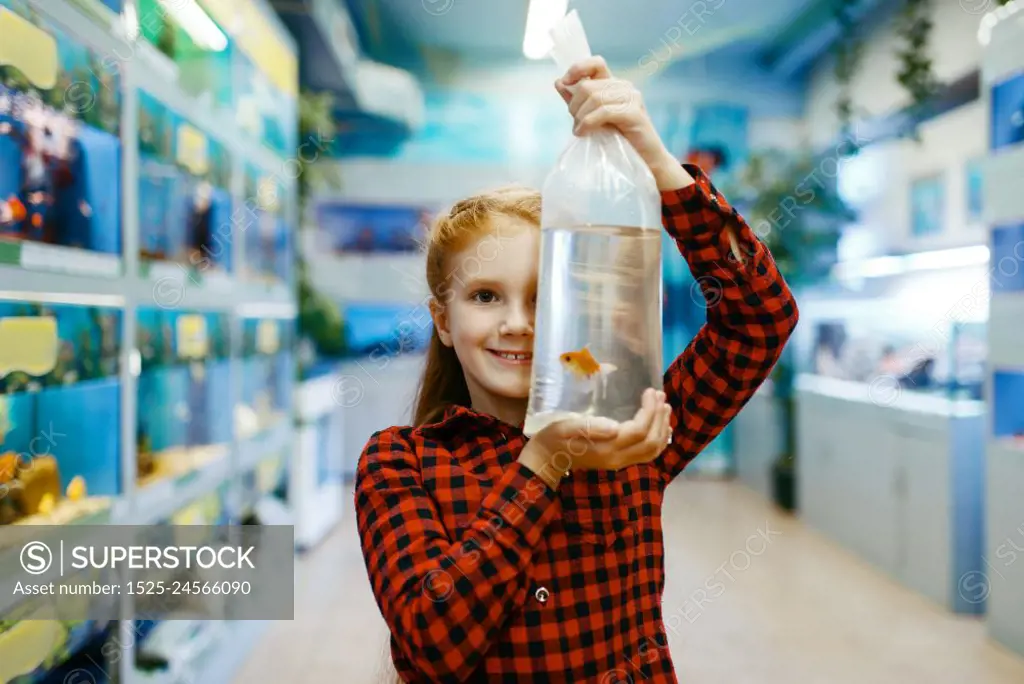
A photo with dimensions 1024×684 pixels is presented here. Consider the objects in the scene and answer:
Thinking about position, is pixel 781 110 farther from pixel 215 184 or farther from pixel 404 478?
pixel 404 478

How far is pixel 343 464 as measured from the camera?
6.02 m

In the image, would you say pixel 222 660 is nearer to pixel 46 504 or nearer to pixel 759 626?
pixel 46 504

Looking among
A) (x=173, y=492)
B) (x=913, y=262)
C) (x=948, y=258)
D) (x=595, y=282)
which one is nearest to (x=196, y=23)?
(x=173, y=492)

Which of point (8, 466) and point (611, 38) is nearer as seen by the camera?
point (8, 466)

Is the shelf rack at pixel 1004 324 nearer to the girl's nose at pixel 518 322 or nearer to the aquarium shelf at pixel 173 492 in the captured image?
the girl's nose at pixel 518 322

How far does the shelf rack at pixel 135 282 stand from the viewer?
5.75ft

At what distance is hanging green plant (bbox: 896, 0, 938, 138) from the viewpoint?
3.83m

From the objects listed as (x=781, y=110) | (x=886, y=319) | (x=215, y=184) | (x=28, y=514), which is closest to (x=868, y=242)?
(x=886, y=319)

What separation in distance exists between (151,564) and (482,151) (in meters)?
4.55

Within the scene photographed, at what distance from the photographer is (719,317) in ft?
3.13

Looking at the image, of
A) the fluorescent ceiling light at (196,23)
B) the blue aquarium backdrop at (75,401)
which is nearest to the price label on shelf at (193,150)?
the fluorescent ceiling light at (196,23)

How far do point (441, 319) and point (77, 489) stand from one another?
54.9 inches

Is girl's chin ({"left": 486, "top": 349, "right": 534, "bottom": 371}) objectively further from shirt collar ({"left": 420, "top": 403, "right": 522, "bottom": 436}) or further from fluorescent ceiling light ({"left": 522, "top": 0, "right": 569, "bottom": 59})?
fluorescent ceiling light ({"left": 522, "top": 0, "right": 569, "bottom": 59})

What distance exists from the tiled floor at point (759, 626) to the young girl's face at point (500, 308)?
1465 mm
